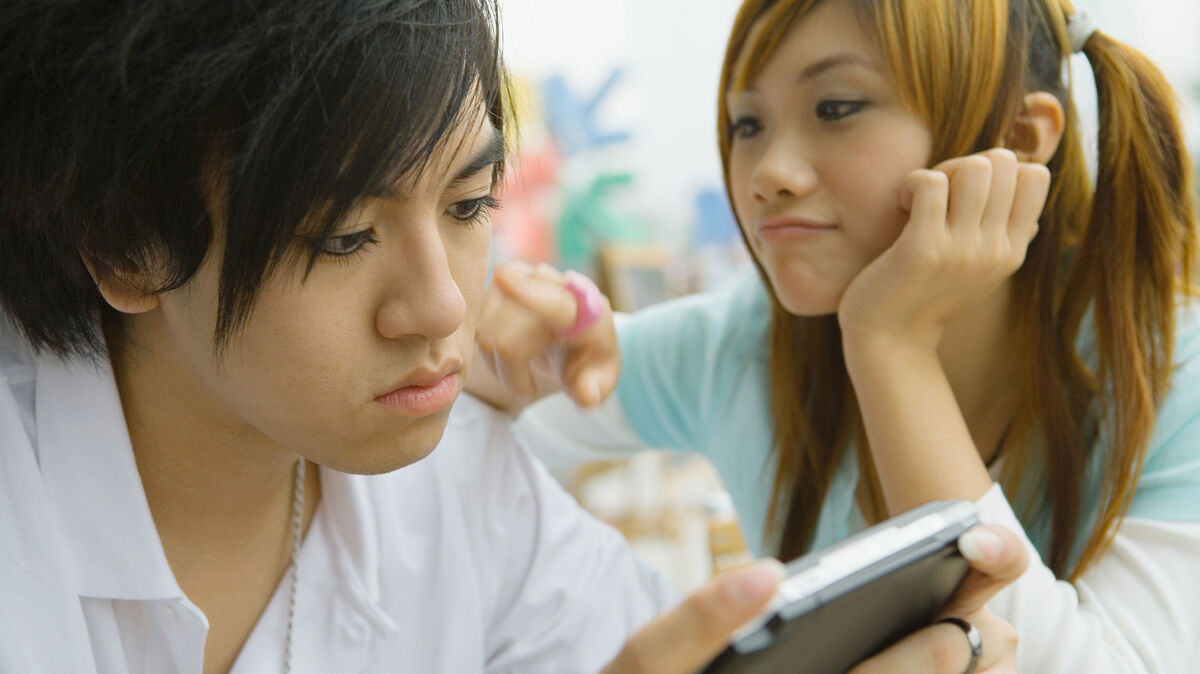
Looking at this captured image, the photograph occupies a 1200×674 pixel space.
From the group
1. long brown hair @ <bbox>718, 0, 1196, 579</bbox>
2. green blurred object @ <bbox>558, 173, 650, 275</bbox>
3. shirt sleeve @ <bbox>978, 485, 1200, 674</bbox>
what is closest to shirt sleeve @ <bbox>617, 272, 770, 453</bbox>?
long brown hair @ <bbox>718, 0, 1196, 579</bbox>

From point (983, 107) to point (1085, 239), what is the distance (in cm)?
24

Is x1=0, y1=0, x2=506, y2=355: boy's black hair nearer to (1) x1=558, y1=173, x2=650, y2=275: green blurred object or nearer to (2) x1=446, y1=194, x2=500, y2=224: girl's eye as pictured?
(2) x1=446, y1=194, x2=500, y2=224: girl's eye

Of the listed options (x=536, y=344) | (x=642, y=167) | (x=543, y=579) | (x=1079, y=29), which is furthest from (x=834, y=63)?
(x=642, y=167)

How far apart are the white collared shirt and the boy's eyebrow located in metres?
0.38

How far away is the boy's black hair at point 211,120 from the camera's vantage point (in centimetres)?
71

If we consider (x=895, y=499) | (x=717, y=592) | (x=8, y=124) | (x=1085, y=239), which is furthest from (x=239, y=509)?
(x=1085, y=239)

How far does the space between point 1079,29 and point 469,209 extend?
0.83m

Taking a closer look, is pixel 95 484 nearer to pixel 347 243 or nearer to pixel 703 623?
pixel 347 243

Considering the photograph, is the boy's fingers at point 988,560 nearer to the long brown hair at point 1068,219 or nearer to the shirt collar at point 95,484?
the long brown hair at point 1068,219

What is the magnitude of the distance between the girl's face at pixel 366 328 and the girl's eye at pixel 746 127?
1.59 feet

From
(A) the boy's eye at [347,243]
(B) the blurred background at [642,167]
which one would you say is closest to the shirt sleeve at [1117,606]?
(A) the boy's eye at [347,243]

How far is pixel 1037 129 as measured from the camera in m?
1.19

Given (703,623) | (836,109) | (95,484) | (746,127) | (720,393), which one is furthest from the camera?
(720,393)

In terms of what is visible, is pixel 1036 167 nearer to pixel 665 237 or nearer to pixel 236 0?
pixel 236 0
